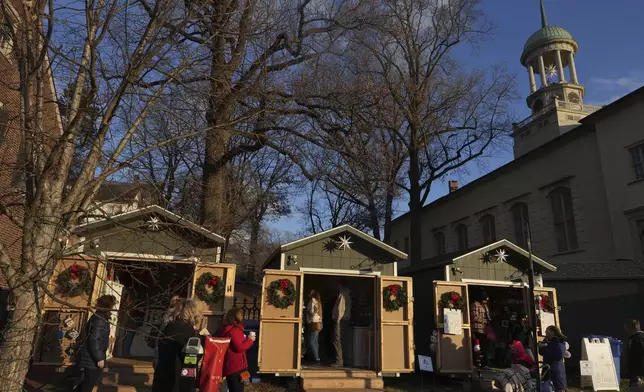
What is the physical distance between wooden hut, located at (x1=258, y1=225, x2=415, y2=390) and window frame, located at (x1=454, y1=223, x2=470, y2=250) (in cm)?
1967

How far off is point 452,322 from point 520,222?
16.4 m

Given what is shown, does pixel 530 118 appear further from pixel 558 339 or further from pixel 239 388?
pixel 239 388

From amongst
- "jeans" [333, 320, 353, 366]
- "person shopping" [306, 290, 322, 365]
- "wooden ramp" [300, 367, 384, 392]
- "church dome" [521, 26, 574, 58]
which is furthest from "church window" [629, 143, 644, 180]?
"church dome" [521, 26, 574, 58]

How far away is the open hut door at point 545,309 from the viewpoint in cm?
1293

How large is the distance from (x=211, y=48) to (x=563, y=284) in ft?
45.1

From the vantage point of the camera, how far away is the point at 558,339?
9711mm

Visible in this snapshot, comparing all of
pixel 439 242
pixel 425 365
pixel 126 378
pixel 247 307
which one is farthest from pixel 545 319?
pixel 439 242

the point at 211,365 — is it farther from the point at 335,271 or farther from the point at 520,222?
the point at 520,222

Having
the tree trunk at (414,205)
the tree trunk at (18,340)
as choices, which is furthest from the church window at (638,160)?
the tree trunk at (18,340)

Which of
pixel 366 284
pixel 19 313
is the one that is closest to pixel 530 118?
pixel 366 284

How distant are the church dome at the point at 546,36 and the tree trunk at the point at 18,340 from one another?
45.5m

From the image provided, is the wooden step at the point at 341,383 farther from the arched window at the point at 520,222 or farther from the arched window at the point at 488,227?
the arched window at the point at 488,227

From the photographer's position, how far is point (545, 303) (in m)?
13.2

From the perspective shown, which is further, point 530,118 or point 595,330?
point 530,118
